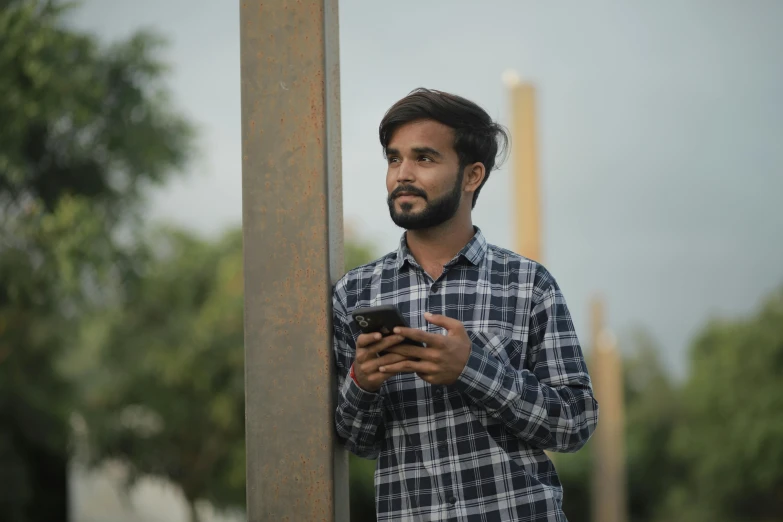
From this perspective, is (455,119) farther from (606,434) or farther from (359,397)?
(606,434)

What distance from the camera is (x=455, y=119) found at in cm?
245

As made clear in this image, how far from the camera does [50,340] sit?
39.1 ft

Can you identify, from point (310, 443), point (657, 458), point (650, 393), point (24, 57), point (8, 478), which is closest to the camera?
point (310, 443)

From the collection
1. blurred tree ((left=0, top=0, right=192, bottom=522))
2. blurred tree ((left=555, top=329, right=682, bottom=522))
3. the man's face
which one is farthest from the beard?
blurred tree ((left=555, top=329, right=682, bottom=522))

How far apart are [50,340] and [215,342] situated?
3508 millimetres

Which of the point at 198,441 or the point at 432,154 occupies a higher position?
the point at 432,154

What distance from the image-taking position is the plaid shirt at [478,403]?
7.33 ft

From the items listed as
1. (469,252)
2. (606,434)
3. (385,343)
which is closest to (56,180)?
(469,252)

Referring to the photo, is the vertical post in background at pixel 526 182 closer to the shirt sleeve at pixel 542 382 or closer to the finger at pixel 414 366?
the shirt sleeve at pixel 542 382

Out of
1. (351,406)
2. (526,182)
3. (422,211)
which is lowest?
(351,406)

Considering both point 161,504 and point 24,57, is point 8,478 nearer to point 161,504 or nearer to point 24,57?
point 24,57

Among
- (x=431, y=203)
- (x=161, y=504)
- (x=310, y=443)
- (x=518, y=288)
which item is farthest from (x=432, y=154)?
(x=161, y=504)

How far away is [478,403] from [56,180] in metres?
10.3

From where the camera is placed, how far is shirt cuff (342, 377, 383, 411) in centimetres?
221
